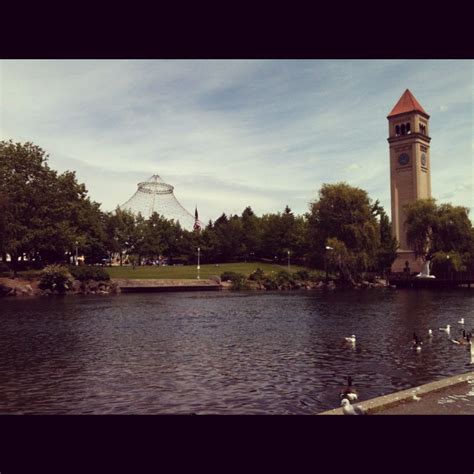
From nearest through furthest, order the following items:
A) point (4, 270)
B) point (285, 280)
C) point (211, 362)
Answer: point (211, 362) < point (4, 270) < point (285, 280)

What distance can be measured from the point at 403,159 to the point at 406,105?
15.0 meters

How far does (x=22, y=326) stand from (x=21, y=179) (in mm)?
55649

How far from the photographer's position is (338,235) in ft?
294

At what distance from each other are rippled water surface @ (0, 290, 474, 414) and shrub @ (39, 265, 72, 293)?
38.3 metres

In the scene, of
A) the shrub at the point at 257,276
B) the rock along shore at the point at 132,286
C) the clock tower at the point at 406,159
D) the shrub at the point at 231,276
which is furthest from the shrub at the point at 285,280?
the clock tower at the point at 406,159

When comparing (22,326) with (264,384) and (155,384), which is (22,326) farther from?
(264,384)

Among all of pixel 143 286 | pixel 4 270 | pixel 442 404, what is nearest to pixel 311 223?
pixel 143 286

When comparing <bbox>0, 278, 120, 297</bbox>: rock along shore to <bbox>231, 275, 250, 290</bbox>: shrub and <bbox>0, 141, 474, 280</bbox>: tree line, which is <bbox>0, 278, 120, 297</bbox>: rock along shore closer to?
<bbox>0, 141, 474, 280</bbox>: tree line

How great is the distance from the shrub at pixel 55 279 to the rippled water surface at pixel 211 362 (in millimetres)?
38259

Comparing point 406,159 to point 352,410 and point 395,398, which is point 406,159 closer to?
point 395,398

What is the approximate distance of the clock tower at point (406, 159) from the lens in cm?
12044

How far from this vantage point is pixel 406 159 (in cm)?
12294
